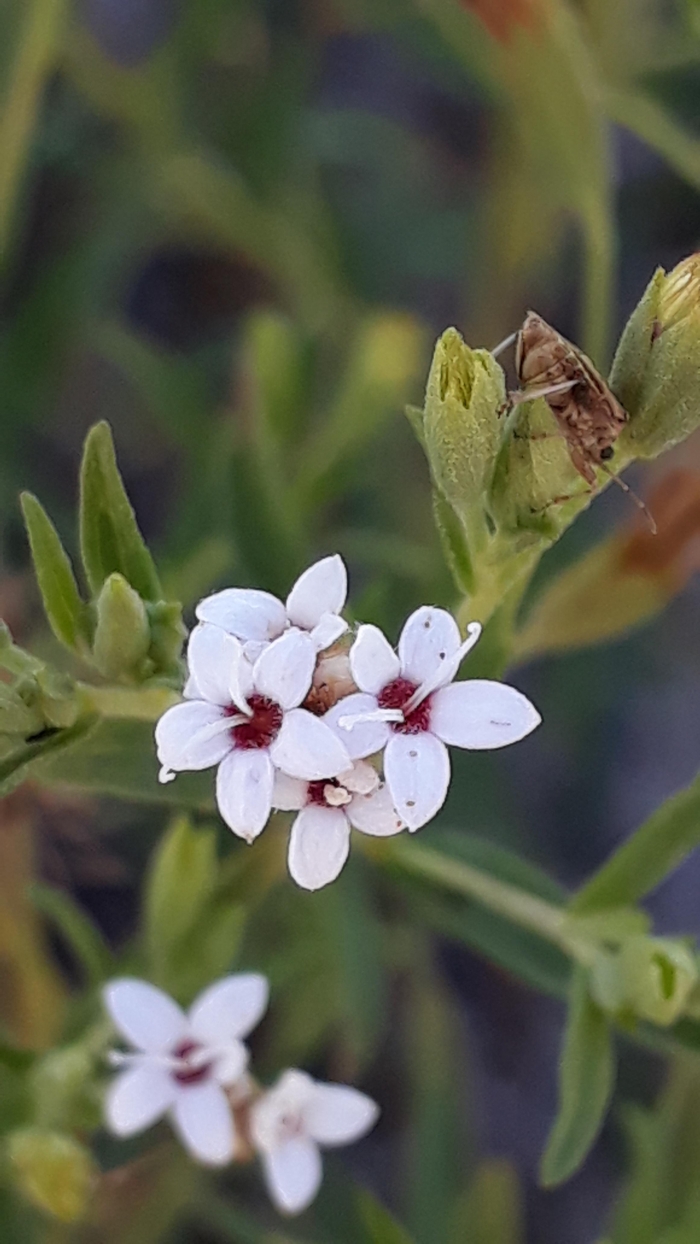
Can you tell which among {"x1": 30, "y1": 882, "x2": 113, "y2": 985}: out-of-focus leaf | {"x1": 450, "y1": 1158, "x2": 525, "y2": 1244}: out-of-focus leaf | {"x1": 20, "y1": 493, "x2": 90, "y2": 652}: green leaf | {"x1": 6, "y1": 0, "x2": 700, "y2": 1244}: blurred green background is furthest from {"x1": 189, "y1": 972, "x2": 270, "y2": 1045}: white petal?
{"x1": 450, "y1": 1158, "x2": 525, "y2": 1244}: out-of-focus leaf

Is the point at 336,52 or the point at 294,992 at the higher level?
the point at 336,52

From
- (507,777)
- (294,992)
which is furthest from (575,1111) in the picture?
(507,777)

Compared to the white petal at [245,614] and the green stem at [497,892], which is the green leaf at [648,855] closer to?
the green stem at [497,892]

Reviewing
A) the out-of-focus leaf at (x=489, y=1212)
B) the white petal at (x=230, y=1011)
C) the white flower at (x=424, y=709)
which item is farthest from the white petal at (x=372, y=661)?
the out-of-focus leaf at (x=489, y=1212)

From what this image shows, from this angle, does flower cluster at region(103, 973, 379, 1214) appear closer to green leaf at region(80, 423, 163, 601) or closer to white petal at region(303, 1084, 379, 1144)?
white petal at region(303, 1084, 379, 1144)

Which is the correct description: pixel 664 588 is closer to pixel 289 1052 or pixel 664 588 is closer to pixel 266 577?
pixel 266 577
